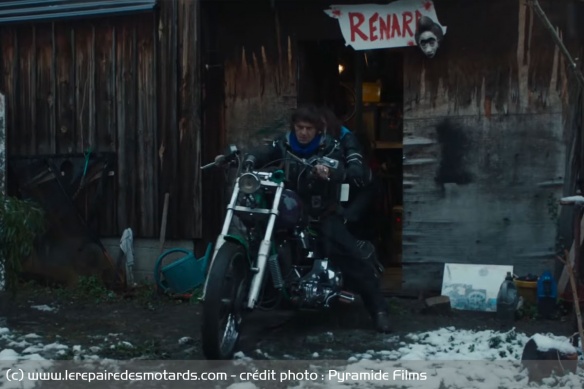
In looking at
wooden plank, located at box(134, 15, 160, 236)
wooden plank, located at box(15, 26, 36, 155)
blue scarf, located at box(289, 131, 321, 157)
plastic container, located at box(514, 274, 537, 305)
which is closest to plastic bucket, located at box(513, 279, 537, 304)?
plastic container, located at box(514, 274, 537, 305)

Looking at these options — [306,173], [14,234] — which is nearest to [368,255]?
[306,173]

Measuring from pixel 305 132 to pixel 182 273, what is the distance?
206 cm

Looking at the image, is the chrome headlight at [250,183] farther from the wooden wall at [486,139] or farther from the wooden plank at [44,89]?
the wooden plank at [44,89]

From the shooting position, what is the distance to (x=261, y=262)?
227 inches

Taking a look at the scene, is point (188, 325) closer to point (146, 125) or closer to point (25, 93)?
point (146, 125)

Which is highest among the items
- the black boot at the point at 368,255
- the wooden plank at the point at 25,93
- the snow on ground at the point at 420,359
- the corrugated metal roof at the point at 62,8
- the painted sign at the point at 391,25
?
the corrugated metal roof at the point at 62,8

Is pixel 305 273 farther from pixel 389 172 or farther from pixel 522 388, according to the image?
pixel 389 172

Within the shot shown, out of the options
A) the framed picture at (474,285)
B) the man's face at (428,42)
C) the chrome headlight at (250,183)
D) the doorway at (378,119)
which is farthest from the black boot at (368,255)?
the doorway at (378,119)

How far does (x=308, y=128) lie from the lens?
6.58 m

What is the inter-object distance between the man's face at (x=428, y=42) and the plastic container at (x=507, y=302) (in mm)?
2111

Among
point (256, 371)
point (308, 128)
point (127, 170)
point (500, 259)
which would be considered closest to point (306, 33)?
point (308, 128)

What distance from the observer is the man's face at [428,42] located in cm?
741

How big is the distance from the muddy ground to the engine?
28 cm

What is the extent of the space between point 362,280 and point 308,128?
1263mm
